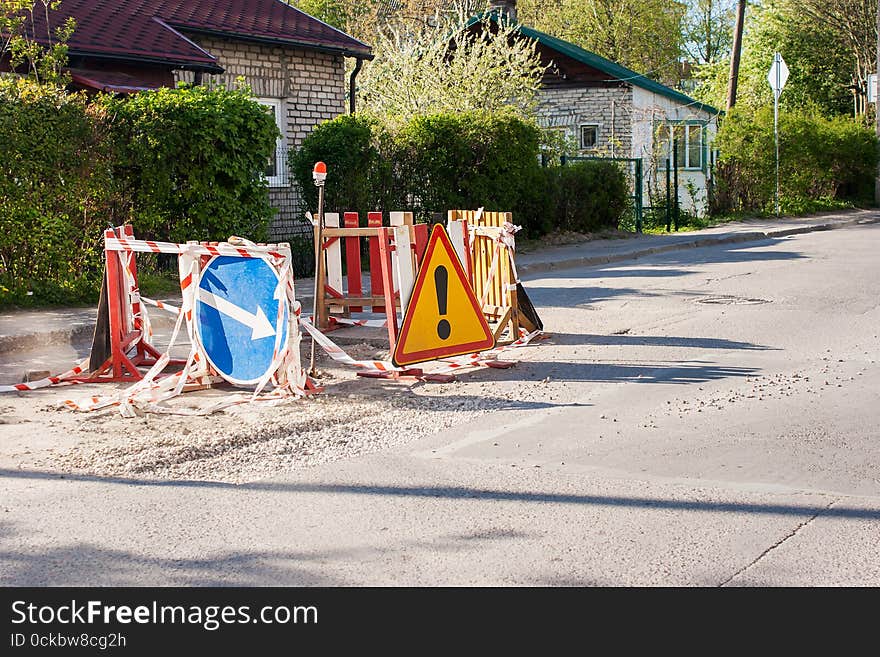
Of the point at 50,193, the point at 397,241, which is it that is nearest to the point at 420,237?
the point at 397,241

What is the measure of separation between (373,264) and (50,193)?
150 inches

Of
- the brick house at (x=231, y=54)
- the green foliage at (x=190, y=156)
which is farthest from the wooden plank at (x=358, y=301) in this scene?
the brick house at (x=231, y=54)

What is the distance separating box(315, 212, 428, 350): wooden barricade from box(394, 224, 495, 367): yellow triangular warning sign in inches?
11.2

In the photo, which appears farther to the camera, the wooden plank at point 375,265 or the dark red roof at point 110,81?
the dark red roof at point 110,81

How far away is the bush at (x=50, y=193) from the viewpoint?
1270 cm

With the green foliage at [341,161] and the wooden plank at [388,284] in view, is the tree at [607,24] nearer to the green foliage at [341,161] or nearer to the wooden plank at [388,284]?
the green foliage at [341,161]

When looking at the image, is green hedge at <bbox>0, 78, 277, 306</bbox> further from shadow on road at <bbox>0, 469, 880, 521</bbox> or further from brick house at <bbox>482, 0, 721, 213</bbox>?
brick house at <bbox>482, 0, 721, 213</bbox>

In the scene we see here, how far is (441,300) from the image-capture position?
30.4 ft

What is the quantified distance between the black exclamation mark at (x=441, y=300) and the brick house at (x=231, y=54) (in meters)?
9.25

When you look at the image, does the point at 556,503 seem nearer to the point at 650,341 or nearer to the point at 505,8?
the point at 650,341

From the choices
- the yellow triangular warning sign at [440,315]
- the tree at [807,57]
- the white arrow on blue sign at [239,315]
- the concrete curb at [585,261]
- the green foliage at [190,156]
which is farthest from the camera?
the tree at [807,57]

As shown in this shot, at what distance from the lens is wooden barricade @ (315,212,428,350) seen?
31.6ft

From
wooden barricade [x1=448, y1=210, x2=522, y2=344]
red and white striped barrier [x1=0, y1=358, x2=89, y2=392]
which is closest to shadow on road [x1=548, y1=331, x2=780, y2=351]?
wooden barricade [x1=448, y1=210, x2=522, y2=344]

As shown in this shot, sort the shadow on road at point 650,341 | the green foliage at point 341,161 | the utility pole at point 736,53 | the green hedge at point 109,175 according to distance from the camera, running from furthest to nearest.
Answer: the utility pole at point 736,53, the green foliage at point 341,161, the green hedge at point 109,175, the shadow on road at point 650,341
